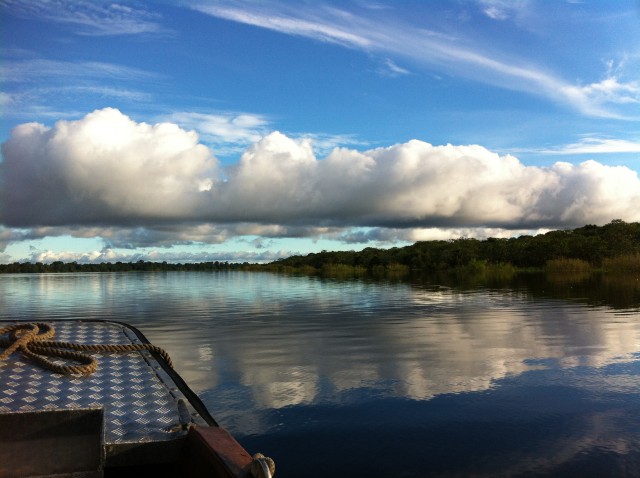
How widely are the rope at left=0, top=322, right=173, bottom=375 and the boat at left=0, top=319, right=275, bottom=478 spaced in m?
0.01

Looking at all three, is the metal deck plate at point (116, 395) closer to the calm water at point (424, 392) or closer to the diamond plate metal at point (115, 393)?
the diamond plate metal at point (115, 393)

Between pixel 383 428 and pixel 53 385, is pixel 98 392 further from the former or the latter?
pixel 383 428

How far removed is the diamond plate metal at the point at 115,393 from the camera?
4641 mm

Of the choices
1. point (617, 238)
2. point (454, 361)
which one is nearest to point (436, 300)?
point (454, 361)

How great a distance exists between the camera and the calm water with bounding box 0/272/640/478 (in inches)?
232

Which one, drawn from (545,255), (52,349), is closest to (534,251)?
(545,255)

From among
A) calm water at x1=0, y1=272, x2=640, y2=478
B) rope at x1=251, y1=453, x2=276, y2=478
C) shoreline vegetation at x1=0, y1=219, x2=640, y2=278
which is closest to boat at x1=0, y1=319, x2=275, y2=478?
rope at x1=251, y1=453, x2=276, y2=478

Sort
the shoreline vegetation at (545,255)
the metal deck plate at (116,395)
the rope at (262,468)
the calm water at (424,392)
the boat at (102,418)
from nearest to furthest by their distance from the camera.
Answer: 1. the rope at (262,468)
2. the boat at (102,418)
3. the metal deck plate at (116,395)
4. the calm water at (424,392)
5. the shoreline vegetation at (545,255)

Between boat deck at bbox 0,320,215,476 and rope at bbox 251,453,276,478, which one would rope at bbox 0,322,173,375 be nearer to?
boat deck at bbox 0,320,215,476

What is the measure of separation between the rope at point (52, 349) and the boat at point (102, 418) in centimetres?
1

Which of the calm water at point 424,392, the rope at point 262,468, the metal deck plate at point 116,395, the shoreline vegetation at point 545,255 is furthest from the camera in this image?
the shoreline vegetation at point 545,255

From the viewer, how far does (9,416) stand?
3.86 m

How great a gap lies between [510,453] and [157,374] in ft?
13.1

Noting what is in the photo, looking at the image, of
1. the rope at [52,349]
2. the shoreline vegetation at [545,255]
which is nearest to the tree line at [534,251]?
the shoreline vegetation at [545,255]
